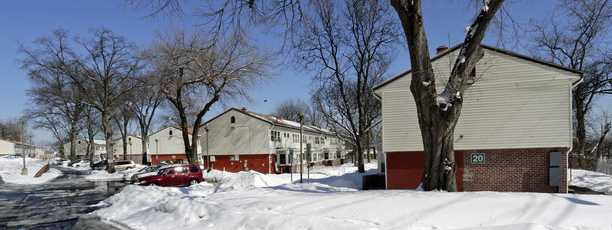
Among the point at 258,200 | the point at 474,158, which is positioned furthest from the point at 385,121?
the point at 258,200

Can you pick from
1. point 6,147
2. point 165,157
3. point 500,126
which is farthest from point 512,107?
point 6,147

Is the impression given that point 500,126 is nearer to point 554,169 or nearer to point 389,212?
point 554,169

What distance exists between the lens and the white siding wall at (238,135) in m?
46.6

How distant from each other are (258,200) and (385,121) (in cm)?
1225

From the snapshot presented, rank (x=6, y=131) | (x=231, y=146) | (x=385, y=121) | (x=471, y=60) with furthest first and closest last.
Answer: (x=6, y=131)
(x=231, y=146)
(x=385, y=121)
(x=471, y=60)

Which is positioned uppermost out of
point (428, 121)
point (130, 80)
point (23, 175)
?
point (130, 80)

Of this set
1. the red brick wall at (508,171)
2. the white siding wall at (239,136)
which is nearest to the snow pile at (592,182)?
the red brick wall at (508,171)

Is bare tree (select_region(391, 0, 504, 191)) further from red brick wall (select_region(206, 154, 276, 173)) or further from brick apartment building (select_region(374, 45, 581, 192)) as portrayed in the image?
red brick wall (select_region(206, 154, 276, 173))

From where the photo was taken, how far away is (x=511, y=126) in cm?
2047

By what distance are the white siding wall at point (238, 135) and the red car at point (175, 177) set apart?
638 inches

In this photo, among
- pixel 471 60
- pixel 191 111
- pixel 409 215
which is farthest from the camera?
pixel 191 111

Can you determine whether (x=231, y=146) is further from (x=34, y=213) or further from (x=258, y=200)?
(x=258, y=200)

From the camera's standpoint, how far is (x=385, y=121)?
22562 millimetres

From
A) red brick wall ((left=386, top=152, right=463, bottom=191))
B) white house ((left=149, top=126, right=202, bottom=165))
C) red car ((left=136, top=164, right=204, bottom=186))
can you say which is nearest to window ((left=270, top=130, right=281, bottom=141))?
red car ((left=136, top=164, right=204, bottom=186))
